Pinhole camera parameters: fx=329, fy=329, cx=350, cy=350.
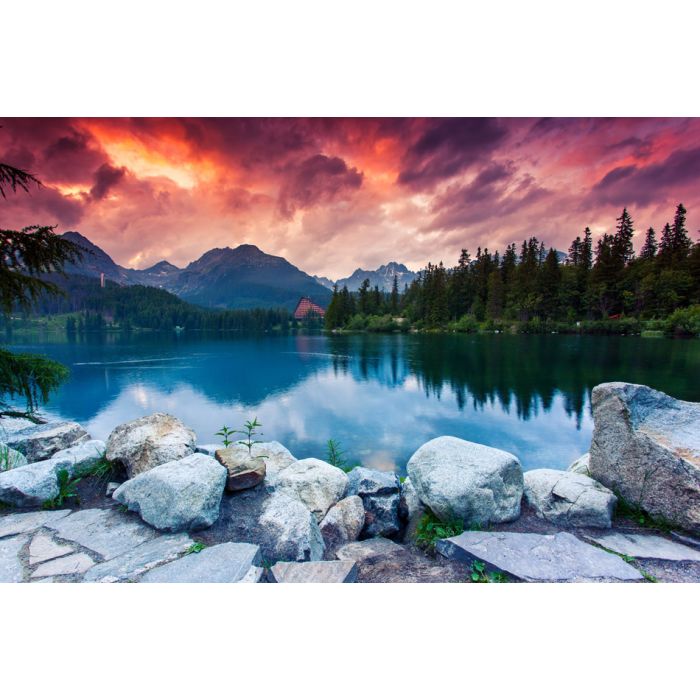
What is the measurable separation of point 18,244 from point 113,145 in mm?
2167

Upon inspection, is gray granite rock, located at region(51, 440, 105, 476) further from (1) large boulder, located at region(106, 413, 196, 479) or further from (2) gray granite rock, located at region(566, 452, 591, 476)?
(2) gray granite rock, located at region(566, 452, 591, 476)

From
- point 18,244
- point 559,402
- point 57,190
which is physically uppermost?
point 57,190

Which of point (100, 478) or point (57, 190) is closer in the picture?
point (100, 478)

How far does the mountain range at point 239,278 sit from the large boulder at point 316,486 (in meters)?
2.65

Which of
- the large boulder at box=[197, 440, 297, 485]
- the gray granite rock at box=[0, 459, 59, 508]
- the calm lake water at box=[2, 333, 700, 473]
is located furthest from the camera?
the calm lake water at box=[2, 333, 700, 473]

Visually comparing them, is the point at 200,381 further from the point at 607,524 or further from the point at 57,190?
the point at 607,524

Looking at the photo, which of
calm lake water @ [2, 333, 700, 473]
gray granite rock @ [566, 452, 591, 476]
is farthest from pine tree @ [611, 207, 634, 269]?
gray granite rock @ [566, 452, 591, 476]

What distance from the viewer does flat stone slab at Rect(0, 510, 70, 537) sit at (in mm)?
2275

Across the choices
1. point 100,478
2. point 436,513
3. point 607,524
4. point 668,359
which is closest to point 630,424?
point 607,524

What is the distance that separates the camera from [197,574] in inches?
74.5

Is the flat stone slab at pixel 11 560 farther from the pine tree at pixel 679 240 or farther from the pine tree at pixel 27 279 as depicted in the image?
the pine tree at pixel 679 240

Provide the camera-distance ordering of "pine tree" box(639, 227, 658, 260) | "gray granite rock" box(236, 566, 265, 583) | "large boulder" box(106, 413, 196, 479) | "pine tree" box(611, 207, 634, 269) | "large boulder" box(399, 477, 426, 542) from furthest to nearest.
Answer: "pine tree" box(639, 227, 658, 260)
"pine tree" box(611, 207, 634, 269)
"large boulder" box(106, 413, 196, 479)
"large boulder" box(399, 477, 426, 542)
"gray granite rock" box(236, 566, 265, 583)

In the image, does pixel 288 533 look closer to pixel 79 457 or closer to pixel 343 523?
pixel 343 523
